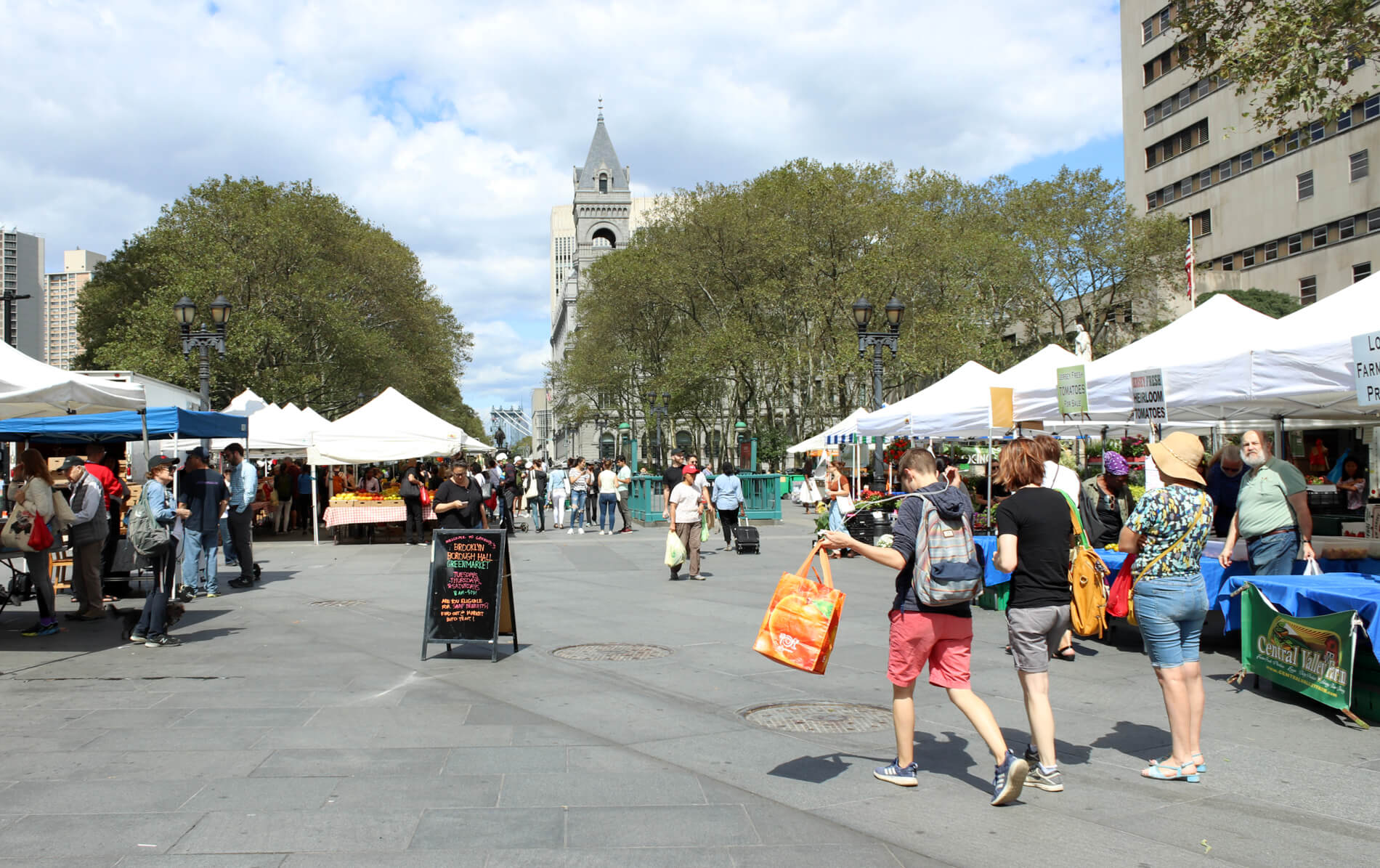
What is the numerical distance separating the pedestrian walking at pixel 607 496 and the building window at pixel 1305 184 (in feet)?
113

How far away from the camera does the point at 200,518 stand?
511 inches

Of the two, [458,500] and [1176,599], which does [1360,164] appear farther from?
[1176,599]

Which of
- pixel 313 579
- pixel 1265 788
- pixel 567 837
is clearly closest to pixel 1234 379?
pixel 1265 788

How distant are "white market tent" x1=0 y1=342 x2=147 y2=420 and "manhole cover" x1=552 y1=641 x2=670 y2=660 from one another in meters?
4.76

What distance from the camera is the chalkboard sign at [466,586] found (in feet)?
28.9

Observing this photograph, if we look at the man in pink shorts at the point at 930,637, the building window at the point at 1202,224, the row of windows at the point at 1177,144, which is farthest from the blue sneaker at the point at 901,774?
the row of windows at the point at 1177,144

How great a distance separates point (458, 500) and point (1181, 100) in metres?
50.7

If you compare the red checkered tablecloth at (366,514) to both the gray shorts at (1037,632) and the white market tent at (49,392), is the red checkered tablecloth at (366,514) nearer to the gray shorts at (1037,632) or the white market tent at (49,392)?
the white market tent at (49,392)

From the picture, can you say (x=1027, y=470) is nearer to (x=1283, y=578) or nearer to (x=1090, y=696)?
(x=1090, y=696)

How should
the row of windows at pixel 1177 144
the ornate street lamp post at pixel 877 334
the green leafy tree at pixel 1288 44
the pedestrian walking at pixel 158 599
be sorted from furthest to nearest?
the row of windows at pixel 1177 144 < the ornate street lamp post at pixel 877 334 < the green leafy tree at pixel 1288 44 < the pedestrian walking at pixel 158 599

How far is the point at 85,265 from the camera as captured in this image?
119 meters

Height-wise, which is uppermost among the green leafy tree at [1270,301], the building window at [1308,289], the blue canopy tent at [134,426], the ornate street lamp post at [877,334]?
the building window at [1308,289]

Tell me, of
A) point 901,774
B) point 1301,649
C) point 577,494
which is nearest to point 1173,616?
point 901,774

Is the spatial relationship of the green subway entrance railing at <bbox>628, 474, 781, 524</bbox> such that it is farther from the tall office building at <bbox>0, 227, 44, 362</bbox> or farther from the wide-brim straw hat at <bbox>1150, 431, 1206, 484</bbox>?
the tall office building at <bbox>0, 227, 44, 362</bbox>
